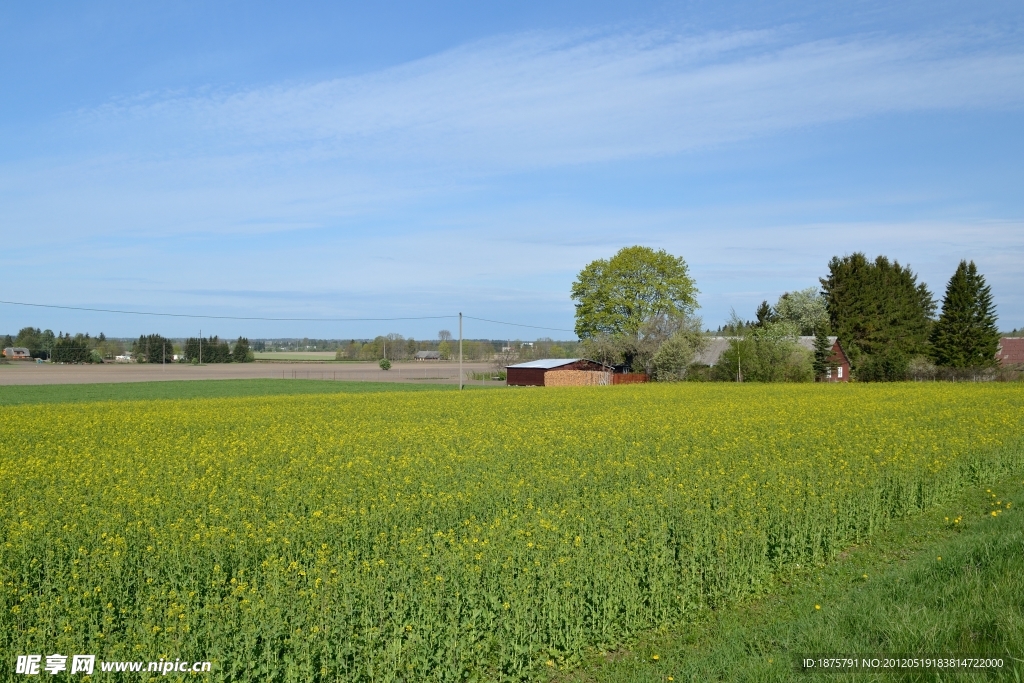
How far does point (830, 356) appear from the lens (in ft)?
278

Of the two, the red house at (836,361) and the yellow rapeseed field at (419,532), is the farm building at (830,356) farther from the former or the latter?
the yellow rapeseed field at (419,532)

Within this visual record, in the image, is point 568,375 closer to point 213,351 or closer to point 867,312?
point 867,312

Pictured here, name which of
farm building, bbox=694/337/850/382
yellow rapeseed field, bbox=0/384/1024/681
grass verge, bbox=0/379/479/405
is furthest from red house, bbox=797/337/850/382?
yellow rapeseed field, bbox=0/384/1024/681

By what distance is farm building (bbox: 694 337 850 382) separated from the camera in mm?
86250

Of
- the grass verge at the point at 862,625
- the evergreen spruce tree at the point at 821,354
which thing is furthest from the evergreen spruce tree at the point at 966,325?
the grass verge at the point at 862,625

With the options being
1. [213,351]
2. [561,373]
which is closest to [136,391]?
[561,373]

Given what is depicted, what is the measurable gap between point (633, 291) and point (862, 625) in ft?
291

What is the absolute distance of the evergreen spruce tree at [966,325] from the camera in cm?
8531

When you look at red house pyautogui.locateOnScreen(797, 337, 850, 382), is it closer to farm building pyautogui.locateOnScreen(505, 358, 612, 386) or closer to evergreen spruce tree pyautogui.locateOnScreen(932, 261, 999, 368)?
evergreen spruce tree pyautogui.locateOnScreen(932, 261, 999, 368)

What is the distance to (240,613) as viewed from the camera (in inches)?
291

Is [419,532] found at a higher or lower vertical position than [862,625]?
higher

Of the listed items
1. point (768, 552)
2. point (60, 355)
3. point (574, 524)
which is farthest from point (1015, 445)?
point (60, 355)

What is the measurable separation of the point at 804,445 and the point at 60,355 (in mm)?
145971

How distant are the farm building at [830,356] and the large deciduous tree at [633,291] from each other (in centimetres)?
558
